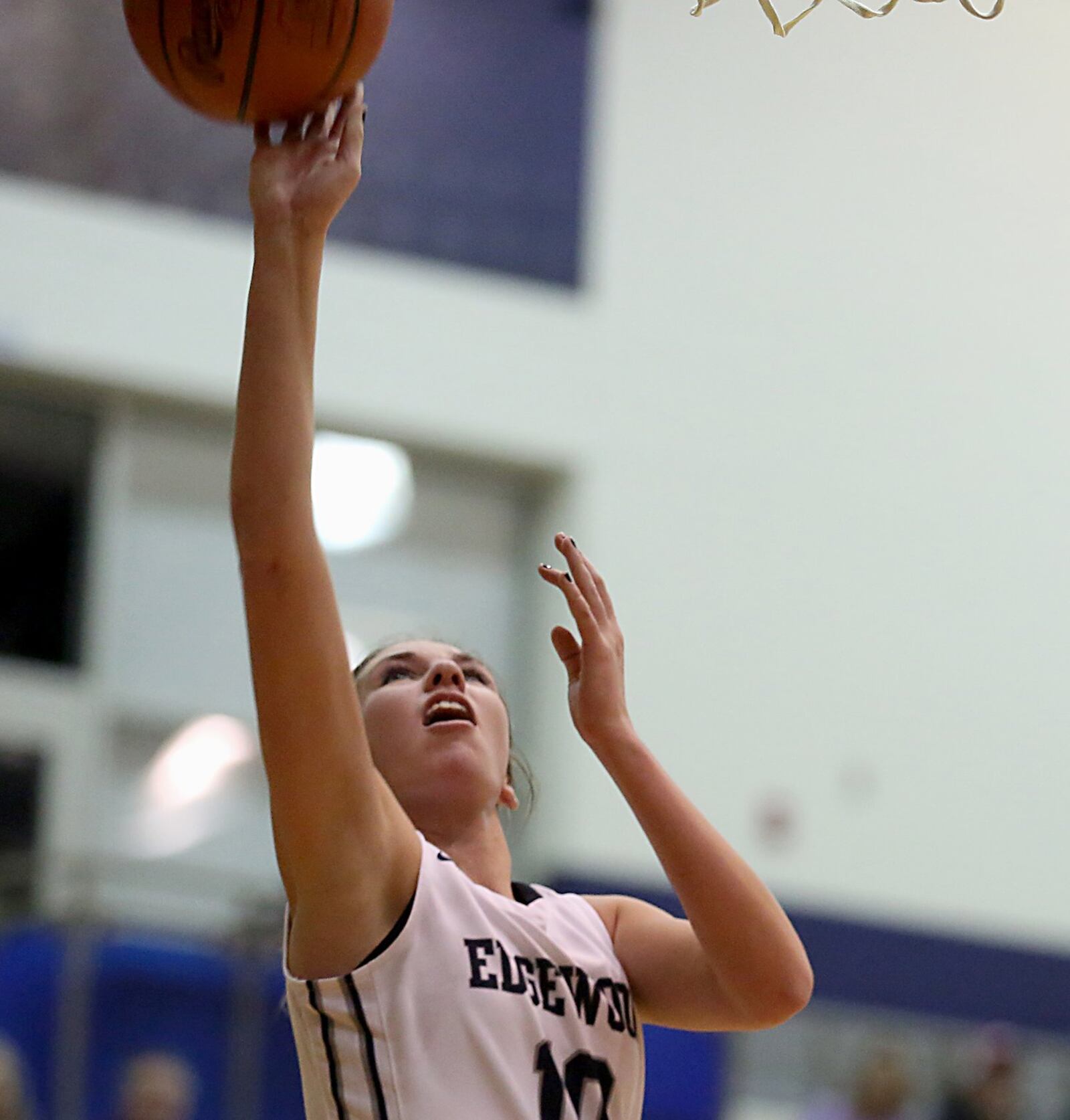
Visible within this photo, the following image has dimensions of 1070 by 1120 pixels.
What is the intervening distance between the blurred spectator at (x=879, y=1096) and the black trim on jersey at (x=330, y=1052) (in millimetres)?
5427

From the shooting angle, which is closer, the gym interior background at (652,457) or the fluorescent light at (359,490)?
the gym interior background at (652,457)

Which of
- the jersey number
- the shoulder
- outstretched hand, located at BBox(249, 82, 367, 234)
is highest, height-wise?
outstretched hand, located at BBox(249, 82, 367, 234)

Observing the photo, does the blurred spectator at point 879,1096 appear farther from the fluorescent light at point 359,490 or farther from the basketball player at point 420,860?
the basketball player at point 420,860

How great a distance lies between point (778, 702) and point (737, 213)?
2256 millimetres

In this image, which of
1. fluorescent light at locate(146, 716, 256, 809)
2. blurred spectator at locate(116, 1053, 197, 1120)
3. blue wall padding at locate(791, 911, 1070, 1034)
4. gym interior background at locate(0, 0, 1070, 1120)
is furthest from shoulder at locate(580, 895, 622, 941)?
blue wall padding at locate(791, 911, 1070, 1034)

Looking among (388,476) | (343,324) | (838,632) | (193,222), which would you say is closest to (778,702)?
(838,632)

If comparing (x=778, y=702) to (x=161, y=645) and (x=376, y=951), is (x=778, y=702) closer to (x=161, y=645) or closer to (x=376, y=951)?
(x=161, y=645)

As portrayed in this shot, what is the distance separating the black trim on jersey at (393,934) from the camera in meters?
1.76

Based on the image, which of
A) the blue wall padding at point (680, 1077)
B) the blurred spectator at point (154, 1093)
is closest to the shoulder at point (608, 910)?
the blurred spectator at point (154, 1093)

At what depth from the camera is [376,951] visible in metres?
1.77

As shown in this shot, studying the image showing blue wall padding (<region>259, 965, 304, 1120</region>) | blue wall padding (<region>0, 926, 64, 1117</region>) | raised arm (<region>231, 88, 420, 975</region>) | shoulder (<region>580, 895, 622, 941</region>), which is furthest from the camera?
blue wall padding (<region>259, 965, 304, 1120</region>)

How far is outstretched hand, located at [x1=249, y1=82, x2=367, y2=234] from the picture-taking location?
173cm

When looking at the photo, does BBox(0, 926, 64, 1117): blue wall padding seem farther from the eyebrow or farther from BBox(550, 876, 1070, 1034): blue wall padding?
the eyebrow

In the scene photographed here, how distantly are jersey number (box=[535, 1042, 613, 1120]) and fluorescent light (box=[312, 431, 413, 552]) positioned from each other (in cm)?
594
